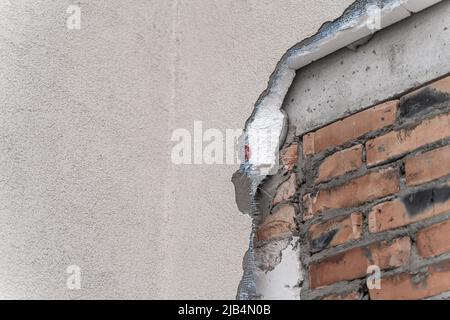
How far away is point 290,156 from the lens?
1.93 metres

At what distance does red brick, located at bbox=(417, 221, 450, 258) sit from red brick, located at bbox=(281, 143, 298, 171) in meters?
0.44

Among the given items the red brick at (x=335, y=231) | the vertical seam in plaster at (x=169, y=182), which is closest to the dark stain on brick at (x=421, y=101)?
the red brick at (x=335, y=231)

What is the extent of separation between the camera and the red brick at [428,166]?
1548 millimetres

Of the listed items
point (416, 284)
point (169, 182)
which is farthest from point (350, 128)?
point (169, 182)

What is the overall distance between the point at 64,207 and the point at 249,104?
57 centimetres

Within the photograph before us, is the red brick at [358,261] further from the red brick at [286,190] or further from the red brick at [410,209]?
the red brick at [286,190]

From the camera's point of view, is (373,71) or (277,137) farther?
(277,137)

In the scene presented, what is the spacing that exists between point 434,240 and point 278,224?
0.48 meters

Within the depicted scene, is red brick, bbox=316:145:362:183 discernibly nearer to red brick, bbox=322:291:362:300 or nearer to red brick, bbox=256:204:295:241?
red brick, bbox=256:204:295:241

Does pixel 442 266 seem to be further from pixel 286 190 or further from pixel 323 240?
pixel 286 190

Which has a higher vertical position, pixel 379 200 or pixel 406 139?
pixel 406 139

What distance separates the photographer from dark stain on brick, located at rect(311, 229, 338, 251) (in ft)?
5.74
